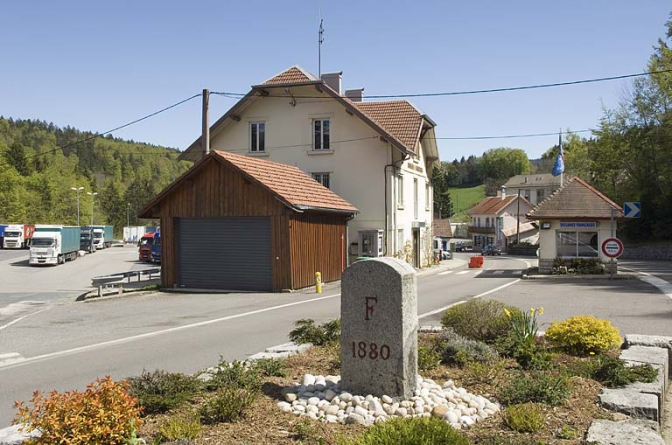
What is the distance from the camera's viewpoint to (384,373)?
6648 mm

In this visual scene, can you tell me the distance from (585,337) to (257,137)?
27.1 m

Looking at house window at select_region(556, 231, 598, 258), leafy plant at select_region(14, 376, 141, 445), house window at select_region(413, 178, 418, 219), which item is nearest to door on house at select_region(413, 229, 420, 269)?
house window at select_region(413, 178, 418, 219)

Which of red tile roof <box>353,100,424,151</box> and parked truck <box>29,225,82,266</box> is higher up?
red tile roof <box>353,100,424,151</box>

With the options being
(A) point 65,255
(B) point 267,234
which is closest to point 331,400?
(B) point 267,234

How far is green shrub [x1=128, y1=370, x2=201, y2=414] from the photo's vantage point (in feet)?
20.0

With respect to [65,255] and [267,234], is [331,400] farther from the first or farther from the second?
[65,255]

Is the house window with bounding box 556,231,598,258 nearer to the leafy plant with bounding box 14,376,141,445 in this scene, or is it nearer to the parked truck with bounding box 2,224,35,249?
the leafy plant with bounding box 14,376,141,445

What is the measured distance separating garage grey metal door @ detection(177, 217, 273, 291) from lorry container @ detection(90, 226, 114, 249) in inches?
2012

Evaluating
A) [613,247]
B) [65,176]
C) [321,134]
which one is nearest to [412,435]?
[613,247]

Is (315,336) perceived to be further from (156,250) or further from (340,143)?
(156,250)

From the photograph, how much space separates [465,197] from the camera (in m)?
160

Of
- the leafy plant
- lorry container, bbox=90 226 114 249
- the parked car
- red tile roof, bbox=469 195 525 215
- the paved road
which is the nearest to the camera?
Answer: the leafy plant

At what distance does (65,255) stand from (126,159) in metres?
145

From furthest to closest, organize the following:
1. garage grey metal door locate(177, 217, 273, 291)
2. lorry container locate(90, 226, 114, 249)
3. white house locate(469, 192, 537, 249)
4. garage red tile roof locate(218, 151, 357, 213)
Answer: white house locate(469, 192, 537, 249), lorry container locate(90, 226, 114, 249), garage grey metal door locate(177, 217, 273, 291), garage red tile roof locate(218, 151, 357, 213)
